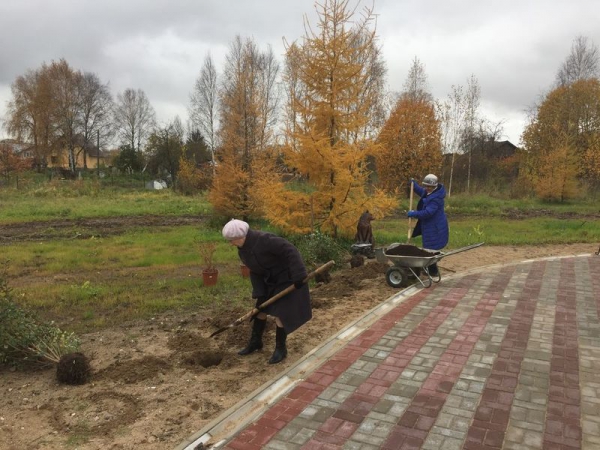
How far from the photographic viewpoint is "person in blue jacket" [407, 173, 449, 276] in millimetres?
7145

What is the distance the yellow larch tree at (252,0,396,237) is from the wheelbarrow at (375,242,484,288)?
10.6 ft

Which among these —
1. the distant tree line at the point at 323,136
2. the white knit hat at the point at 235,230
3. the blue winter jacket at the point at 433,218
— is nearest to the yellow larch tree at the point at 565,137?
the distant tree line at the point at 323,136

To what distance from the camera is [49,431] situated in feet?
11.0

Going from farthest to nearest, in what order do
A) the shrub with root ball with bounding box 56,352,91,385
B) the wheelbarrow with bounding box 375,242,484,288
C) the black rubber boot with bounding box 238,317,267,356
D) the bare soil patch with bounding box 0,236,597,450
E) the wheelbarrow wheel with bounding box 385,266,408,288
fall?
the wheelbarrow wheel with bounding box 385,266,408,288 → the wheelbarrow with bounding box 375,242,484,288 → the black rubber boot with bounding box 238,317,267,356 → the shrub with root ball with bounding box 56,352,91,385 → the bare soil patch with bounding box 0,236,597,450

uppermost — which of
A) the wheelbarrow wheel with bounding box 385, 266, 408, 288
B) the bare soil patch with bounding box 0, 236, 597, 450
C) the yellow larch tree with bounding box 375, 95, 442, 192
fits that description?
the yellow larch tree with bounding box 375, 95, 442, 192

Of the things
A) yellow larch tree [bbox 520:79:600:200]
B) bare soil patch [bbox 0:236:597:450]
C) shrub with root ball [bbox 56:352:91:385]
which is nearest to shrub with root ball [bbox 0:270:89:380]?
bare soil patch [bbox 0:236:597:450]

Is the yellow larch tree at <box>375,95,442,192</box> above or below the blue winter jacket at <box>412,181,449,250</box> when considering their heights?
above

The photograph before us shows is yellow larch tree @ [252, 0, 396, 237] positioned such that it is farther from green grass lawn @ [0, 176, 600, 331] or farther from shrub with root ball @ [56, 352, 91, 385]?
shrub with root ball @ [56, 352, 91, 385]

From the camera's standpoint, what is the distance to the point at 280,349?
4.49m

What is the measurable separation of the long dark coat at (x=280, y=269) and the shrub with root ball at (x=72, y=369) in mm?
1797

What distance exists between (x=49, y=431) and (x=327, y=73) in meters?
9.08

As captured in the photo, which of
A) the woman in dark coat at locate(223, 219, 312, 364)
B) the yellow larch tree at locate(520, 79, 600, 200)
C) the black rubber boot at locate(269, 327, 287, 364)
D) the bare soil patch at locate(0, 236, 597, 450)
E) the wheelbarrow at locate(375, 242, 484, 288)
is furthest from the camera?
the yellow larch tree at locate(520, 79, 600, 200)

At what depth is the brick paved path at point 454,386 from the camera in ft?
10.1

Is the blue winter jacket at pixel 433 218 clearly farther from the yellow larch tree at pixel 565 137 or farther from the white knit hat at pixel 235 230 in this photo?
the yellow larch tree at pixel 565 137
